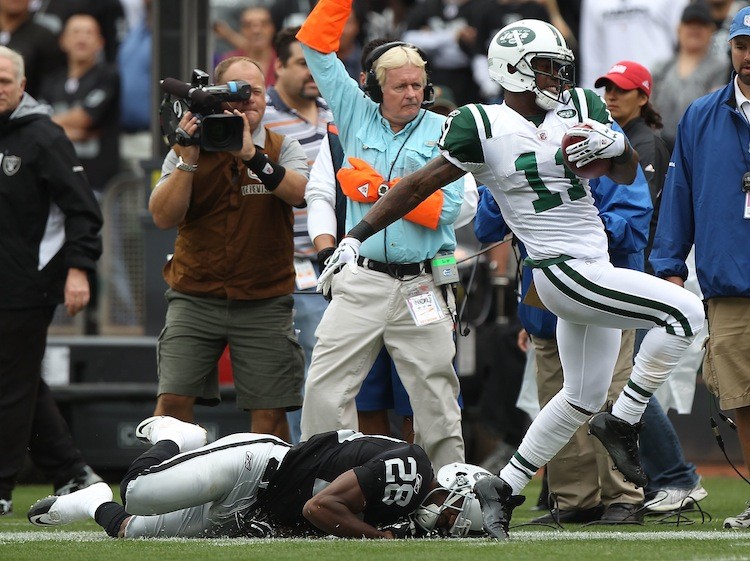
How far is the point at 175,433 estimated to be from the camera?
6137mm

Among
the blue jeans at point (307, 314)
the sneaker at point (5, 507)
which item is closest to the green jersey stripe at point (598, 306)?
the blue jeans at point (307, 314)

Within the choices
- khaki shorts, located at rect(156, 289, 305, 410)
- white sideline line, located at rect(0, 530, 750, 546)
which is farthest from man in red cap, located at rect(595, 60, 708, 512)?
khaki shorts, located at rect(156, 289, 305, 410)

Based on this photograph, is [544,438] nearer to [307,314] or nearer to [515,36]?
[515,36]

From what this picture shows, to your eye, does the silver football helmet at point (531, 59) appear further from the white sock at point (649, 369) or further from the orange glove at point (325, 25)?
the orange glove at point (325, 25)

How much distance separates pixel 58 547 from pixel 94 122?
7.59 metres

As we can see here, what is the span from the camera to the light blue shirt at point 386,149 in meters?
6.73

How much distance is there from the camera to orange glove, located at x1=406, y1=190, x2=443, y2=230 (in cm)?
670

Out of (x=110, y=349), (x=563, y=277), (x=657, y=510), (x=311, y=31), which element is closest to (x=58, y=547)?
(x=563, y=277)

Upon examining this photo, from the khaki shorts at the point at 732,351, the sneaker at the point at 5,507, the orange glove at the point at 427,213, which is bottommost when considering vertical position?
the sneaker at the point at 5,507

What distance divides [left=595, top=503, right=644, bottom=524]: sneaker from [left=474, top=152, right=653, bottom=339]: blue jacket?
843 mm

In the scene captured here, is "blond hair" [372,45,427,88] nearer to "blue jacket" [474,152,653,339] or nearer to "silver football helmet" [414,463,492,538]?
"blue jacket" [474,152,653,339]

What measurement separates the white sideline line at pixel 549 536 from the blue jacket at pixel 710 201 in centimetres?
108

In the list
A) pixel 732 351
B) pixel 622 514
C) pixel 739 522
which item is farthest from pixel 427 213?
pixel 739 522

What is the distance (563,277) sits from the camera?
19.2 feet
